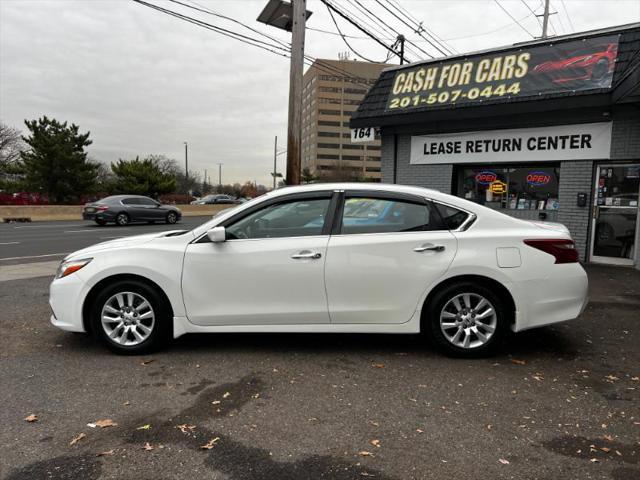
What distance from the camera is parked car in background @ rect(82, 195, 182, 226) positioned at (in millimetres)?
22625

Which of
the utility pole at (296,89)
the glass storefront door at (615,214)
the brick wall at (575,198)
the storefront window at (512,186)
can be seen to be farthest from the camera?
the storefront window at (512,186)

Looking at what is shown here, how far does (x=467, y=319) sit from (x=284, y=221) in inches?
74.6

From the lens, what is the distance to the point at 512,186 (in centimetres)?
1102

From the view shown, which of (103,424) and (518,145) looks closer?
(103,424)

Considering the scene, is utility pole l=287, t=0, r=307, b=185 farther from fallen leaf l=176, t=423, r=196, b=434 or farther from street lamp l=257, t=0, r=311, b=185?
fallen leaf l=176, t=423, r=196, b=434

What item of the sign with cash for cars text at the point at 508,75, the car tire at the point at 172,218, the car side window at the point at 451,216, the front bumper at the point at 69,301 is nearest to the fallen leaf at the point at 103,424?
the front bumper at the point at 69,301

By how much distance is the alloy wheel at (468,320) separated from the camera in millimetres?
4324

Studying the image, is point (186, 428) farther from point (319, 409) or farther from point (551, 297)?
point (551, 297)

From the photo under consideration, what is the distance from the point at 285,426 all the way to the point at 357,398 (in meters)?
0.66

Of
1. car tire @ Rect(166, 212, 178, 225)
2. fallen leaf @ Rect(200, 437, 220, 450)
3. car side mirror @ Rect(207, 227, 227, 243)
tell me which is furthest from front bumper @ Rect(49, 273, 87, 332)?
car tire @ Rect(166, 212, 178, 225)

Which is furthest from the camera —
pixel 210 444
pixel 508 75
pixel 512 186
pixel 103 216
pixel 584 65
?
pixel 103 216

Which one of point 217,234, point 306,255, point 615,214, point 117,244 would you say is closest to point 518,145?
point 615,214

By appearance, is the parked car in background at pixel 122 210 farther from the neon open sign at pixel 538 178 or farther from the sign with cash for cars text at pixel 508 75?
the neon open sign at pixel 538 178

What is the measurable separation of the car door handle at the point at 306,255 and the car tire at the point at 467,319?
1.11m
